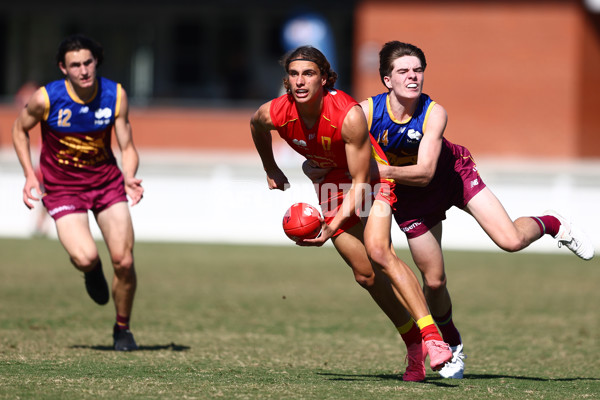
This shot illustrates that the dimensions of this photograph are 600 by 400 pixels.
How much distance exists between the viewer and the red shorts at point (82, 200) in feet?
25.8

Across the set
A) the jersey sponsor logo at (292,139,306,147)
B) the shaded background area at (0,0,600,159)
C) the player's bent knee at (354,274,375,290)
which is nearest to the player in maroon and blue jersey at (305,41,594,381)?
the jersey sponsor logo at (292,139,306,147)

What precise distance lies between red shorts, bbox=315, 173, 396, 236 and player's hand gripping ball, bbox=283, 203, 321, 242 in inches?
12.3

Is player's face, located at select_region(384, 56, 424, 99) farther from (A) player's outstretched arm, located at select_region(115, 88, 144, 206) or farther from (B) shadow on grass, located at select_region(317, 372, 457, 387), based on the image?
(A) player's outstretched arm, located at select_region(115, 88, 144, 206)

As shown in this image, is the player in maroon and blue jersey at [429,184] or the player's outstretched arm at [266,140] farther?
the player's outstretched arm at [266,140]

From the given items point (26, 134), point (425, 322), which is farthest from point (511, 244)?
point (26, 134)

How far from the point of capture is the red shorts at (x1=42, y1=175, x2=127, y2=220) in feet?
25.8

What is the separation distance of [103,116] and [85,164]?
16.1 inches

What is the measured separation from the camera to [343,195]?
6.70 metres

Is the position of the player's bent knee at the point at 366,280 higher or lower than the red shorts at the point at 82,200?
lower

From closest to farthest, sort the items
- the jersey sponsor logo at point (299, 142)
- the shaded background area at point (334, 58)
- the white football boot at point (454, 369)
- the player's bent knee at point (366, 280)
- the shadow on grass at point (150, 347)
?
the jersey sponsor logo at point (299, 142) < the player's bent knee at point (366, 280) < the white football boot at point (454, 369) < the shadow on grass at point (150, 347) < the shaded background area at point (334, 58)

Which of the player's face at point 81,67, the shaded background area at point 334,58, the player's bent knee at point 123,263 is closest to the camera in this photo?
the player's face at point 81,67

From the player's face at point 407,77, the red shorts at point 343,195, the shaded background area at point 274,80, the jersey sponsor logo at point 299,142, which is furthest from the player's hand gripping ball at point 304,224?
the shaded background area at point 274,80

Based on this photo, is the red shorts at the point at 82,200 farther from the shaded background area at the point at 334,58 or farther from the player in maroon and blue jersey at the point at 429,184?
the shaded background area at the point at 334,58

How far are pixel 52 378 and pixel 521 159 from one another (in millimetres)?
18391
